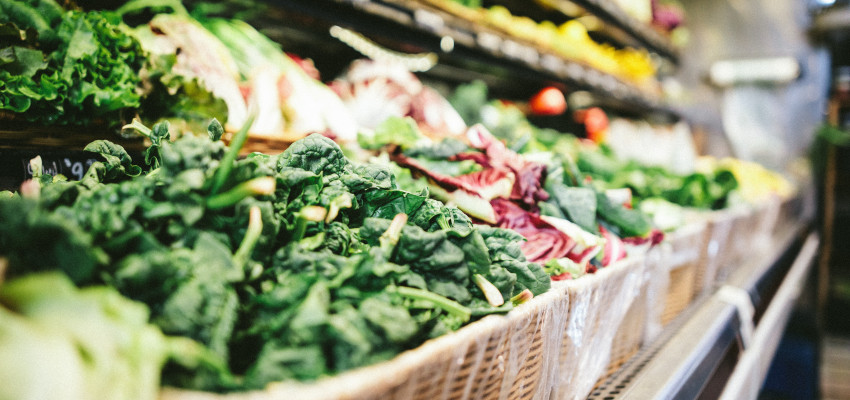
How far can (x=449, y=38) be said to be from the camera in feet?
7.91

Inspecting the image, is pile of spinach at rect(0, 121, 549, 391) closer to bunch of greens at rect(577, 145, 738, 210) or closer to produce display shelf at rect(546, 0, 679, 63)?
bunch of greens at rect(577, 145, 738, 210)

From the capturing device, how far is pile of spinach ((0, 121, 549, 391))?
581 mm

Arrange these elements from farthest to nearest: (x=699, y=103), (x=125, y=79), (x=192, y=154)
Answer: (x=699, y=103) → (x=125, y=79) → (x=192, y=154)

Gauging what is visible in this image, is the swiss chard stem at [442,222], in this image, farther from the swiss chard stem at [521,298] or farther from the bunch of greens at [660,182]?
the bunch of greens at [660,182]

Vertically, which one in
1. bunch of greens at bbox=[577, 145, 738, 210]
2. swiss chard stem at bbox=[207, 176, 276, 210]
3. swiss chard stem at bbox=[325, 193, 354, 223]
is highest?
swiss chard stem at bbox=[207, 176, 276, 210]

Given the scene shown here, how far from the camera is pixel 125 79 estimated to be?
46.3 inches

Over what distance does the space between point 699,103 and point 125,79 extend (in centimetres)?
719

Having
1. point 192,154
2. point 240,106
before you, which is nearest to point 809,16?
point 240,106

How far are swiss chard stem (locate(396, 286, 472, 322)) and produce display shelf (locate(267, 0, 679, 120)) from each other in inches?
51.8

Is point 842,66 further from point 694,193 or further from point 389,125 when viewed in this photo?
point 389,125

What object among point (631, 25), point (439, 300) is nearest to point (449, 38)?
point (439, 300)

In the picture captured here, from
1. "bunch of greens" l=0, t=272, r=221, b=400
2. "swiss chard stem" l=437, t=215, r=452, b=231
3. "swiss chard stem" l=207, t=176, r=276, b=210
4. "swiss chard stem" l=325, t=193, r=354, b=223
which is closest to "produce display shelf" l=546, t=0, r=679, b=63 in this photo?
"swiss chard stem" l=437, t=215, r=452, b=231

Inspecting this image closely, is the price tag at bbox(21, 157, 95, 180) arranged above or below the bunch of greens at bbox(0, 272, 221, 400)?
below

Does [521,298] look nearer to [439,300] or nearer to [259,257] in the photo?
[439,300]
